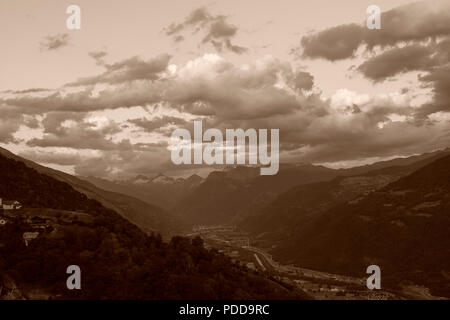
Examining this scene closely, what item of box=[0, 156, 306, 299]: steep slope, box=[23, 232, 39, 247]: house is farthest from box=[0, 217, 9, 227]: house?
box=[23, 232, 39, 247]: house

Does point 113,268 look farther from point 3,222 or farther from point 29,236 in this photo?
point 3,222

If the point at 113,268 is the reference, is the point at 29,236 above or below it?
above

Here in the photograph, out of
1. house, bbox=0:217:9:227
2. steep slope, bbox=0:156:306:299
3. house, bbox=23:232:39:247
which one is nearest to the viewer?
steep slope, bbox=0:156:306:299

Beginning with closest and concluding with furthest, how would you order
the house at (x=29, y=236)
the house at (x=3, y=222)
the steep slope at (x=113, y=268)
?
the steep slope at (x=113, y=268), the house at (x=29, y=236), the house at (x=3, y=222)

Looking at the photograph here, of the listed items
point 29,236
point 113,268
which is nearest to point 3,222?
point 29,236

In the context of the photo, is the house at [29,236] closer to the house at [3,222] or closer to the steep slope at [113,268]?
the steep slope at [113,268]

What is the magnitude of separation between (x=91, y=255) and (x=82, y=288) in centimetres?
1771

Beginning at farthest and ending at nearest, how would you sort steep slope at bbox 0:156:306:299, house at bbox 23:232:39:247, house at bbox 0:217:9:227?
house at bbox 0:217:9:227, house at bbox 23:232:39:247, steep slope at bbox 0:156:306:299

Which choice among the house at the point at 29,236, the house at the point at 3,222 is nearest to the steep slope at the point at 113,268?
the house at the point at 29,236

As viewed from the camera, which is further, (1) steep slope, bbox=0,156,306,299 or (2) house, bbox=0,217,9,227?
(2) house, bbox=0,217,9,227

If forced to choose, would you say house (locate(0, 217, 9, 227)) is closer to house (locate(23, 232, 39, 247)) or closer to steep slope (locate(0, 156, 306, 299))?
steep slope (locate(0, 156, 306, 299))
